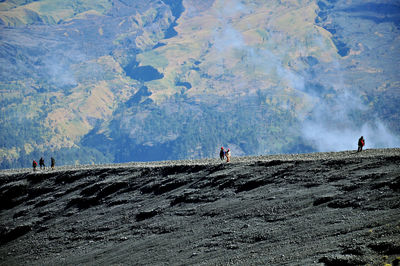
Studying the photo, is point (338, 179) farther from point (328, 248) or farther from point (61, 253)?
point (61, 253)

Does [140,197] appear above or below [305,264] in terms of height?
above

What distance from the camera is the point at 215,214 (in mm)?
40562

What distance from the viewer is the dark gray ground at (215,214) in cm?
2888

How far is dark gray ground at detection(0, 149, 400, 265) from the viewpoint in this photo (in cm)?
2888

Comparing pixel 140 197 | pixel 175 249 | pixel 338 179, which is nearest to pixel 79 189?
pixel 140 197

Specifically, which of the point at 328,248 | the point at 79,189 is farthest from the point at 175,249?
the point at 79,189

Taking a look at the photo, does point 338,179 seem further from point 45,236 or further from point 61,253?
point 45,236

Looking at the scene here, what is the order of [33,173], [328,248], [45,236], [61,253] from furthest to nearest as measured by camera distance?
[33,173] → [45,236] → [61,253] → [328,248]

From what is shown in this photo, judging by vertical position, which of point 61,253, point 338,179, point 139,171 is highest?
point 139,171

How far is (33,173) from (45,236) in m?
20.3

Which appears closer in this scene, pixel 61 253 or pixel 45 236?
pixel 61 253

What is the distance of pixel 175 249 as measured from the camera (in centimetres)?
3588

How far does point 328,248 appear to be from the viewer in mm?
26562

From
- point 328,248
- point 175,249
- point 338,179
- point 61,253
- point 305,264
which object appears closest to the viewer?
point 305,264
